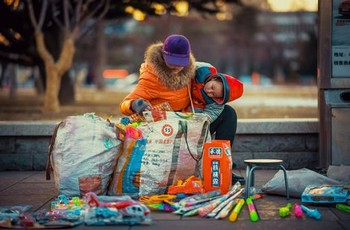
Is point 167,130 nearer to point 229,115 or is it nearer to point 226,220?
point 229,115

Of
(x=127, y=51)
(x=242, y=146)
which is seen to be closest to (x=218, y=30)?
(x=127, y=51)

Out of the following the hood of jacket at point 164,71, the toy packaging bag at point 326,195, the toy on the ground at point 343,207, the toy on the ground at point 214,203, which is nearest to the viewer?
the toy on the ground at point 214,203

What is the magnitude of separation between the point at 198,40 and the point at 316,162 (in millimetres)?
60329

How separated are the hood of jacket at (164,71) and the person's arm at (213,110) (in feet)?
0.96

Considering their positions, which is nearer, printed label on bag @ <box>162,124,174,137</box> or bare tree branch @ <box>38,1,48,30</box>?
printed label on bag @ <box>162,124,174,137</box>

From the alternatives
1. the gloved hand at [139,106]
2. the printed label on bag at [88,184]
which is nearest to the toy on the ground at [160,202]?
the printed label on bag at [88,184]

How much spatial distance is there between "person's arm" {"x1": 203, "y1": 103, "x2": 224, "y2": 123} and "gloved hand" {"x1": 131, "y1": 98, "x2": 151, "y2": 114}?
58 cm

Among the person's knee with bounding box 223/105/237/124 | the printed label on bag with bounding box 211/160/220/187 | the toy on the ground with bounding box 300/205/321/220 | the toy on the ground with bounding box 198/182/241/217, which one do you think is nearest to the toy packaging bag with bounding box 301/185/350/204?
the toy on the ground with bounding box 300/205/321/220

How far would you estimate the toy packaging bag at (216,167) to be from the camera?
5324mm

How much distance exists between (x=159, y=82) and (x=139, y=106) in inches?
14.5

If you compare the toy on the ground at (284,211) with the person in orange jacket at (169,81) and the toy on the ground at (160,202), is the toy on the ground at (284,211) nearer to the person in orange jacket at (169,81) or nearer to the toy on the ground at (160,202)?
the toy on the ground at (160,202)

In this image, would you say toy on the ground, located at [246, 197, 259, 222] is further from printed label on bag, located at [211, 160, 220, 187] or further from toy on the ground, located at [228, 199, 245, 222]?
printed label on bag, located at [211, 160, 220, 187]

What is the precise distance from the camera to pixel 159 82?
5785 millimetres

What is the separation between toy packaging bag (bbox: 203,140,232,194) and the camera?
17.5ft
